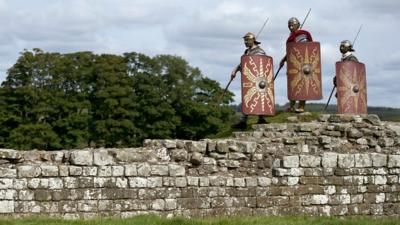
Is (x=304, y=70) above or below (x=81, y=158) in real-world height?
above

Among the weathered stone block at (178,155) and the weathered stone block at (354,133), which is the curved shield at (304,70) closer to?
the weathered stone block at (354,133)

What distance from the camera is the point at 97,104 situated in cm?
4403

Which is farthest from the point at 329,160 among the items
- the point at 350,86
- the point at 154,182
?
the point at 350,86

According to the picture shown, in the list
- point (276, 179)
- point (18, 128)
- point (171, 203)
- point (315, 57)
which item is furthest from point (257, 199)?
point (18, 128)

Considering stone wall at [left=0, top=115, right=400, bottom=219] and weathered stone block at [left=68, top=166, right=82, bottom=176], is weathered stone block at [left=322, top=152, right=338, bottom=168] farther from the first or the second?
weathered stone block at [left=68, top=166, right=82, bottom=176]

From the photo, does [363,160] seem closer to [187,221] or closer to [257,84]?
[257,84]

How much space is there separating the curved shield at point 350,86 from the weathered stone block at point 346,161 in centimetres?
465

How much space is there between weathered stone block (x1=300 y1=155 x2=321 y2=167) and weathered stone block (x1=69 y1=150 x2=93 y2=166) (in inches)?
160

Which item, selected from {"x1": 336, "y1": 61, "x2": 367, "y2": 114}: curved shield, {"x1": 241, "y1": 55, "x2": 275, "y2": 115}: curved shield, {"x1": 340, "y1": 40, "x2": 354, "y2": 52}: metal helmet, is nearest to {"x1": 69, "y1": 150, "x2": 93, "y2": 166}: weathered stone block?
{"x1": 241, "y1": 55, "x2": 275, "y2": 115}: curved shield

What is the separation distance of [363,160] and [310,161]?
4.08 ft

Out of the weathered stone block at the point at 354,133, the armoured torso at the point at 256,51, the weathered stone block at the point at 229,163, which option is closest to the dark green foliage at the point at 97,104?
the armoured torso at the point at 256,51

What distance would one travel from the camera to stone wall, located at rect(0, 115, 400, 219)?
12.1 metres

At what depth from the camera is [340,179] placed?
46.0ft

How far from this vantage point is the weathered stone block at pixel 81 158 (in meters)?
12.2
